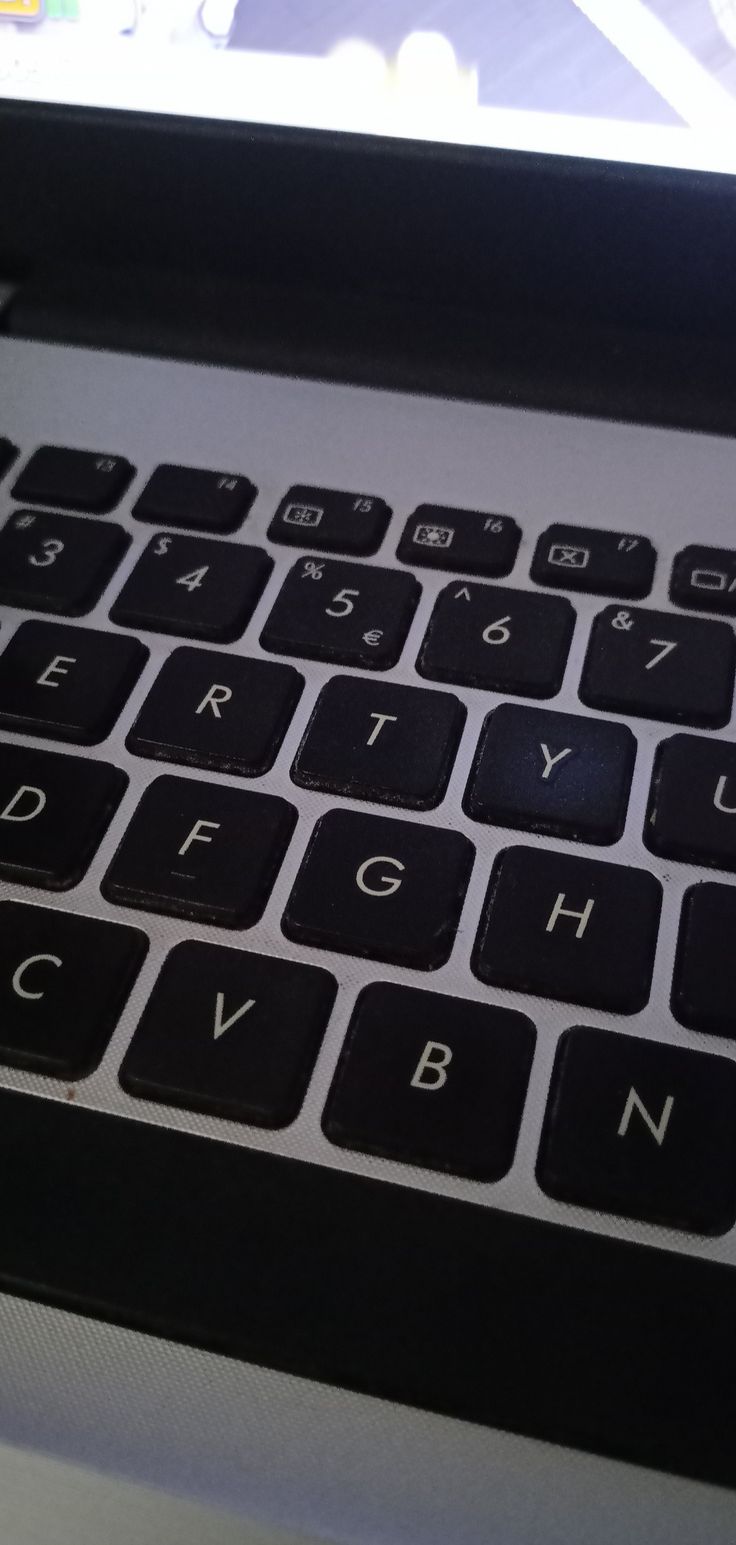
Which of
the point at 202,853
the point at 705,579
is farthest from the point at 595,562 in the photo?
the point at 202,853

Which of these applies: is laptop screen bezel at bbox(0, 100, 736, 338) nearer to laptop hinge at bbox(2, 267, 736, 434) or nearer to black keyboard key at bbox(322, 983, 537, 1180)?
laptop hinge at bbox(2, 267, 736, 434)

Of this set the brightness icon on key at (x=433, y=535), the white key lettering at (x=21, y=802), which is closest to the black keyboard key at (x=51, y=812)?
the white key lettering at (x=21, y=802)

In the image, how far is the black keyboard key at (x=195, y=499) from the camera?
0.97ft

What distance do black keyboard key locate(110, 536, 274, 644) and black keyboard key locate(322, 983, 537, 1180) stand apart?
110mm

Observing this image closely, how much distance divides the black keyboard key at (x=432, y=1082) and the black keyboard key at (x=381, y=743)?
0.05 metres

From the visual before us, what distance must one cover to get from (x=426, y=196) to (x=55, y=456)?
13 cm

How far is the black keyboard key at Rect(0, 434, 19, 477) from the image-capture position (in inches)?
12.4

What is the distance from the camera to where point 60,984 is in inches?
8.5

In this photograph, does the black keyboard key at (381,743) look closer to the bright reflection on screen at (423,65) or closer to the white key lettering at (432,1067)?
the white key lettering at (432,1067)

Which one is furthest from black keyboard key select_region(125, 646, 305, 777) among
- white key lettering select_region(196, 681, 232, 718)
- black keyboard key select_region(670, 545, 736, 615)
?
black keyboard key select_region(670, 545, 736, 615)

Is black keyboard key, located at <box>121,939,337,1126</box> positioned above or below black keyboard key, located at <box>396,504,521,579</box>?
below

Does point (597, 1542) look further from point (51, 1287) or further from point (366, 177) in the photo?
point (366, 177)

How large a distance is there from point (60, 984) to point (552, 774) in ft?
0.37

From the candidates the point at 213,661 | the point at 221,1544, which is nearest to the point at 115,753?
the point at 213,661
